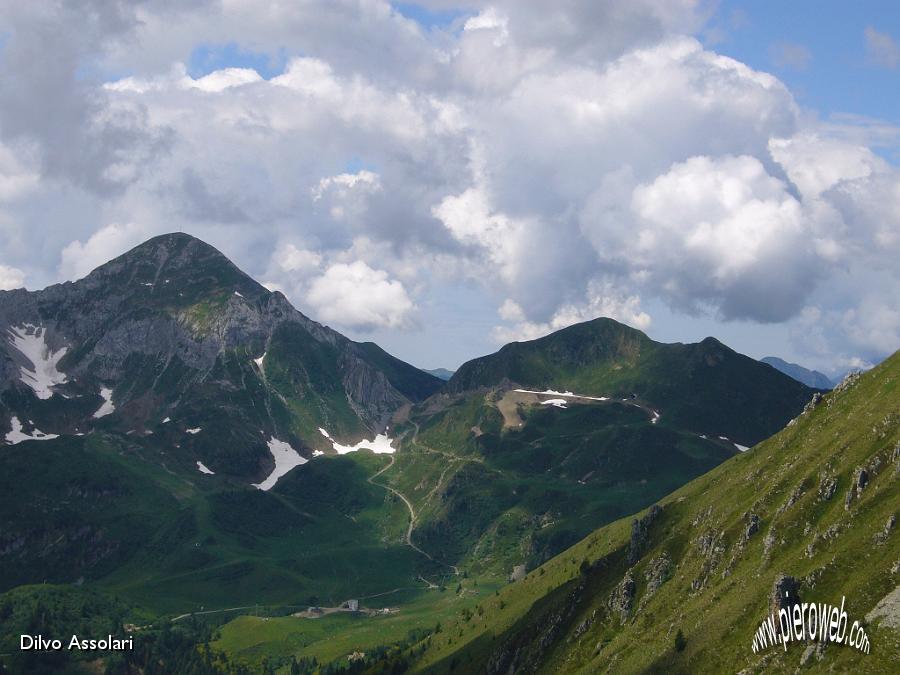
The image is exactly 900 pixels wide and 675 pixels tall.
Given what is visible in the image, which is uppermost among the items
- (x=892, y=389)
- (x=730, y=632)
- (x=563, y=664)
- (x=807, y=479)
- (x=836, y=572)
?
(x=892, y=389)

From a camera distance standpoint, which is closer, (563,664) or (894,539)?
(894,539)

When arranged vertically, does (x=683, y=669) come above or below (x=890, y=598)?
below

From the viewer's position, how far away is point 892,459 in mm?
160875

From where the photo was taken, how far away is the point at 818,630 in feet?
431

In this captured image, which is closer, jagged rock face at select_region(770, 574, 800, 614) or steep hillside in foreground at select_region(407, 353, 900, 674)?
steep hillside in foreground at select_region(407, 353, 900, 674)

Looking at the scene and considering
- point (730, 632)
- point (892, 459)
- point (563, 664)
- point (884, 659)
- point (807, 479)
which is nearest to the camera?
point (884, 659)

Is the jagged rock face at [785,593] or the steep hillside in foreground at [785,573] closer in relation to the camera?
the steep hillside in foreground at [785,573]

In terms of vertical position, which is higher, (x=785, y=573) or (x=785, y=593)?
(x=785, y=573)

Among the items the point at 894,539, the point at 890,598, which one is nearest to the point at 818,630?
the point at 890,598

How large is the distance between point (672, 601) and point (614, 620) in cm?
1780

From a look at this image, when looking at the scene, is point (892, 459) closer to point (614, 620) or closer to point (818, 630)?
point (818, 630)

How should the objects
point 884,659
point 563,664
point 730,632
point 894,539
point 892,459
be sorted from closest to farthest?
point 884,659
point 894,539
point 730,632
point 892,459
point 563,664

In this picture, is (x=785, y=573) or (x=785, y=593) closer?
(x=785, y=593)

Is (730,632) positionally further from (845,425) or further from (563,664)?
(845,425)
